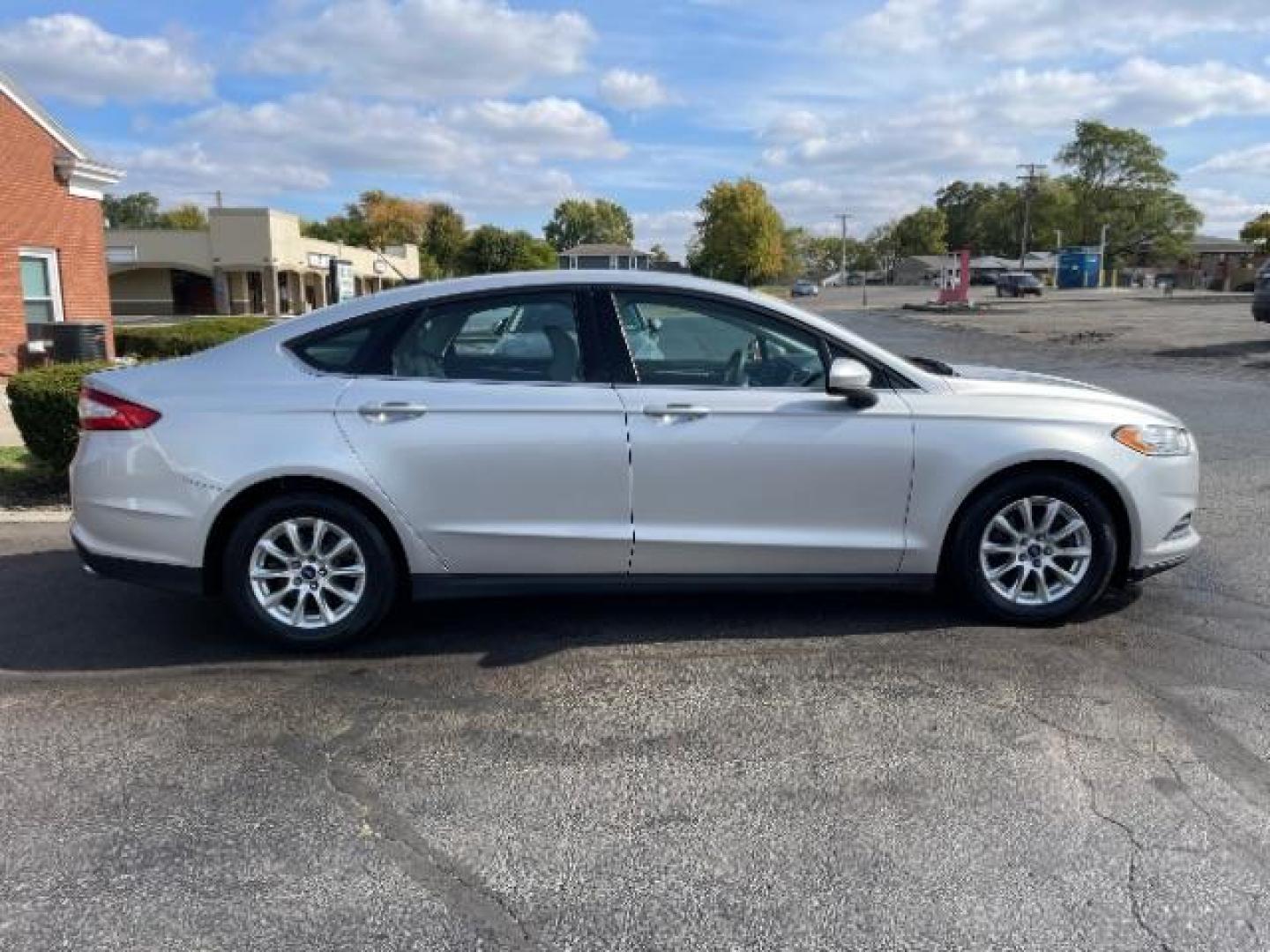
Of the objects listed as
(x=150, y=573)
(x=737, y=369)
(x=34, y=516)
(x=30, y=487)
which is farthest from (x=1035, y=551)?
(x=30, y=487)

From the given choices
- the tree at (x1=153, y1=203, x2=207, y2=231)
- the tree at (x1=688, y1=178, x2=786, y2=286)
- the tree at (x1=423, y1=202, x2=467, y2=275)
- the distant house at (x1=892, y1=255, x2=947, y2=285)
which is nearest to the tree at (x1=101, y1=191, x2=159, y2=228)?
the tree at (x1=153, y1=203, x2=207, y2=231)

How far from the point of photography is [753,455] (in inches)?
170

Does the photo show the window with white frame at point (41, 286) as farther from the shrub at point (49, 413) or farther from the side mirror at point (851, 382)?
the side mirror at point (851, 382)

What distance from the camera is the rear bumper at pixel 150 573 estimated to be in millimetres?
4316

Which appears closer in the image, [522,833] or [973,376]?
[522,833]

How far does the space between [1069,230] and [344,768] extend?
13128 cm

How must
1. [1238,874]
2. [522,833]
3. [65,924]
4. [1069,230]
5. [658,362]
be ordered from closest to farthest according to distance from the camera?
[65,924]
[1238,874]
[522,833]
[658,362]
[1069,230]

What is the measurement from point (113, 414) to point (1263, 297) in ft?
74.5

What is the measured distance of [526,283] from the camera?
4.52 m

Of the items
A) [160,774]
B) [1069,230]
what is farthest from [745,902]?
[1069,230]

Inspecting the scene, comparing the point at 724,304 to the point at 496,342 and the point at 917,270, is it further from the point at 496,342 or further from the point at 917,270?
the point at 917,270

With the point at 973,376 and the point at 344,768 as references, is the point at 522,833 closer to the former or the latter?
the point at 344,768

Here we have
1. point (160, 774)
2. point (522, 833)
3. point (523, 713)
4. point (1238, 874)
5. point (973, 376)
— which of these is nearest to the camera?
point (1238, 874)

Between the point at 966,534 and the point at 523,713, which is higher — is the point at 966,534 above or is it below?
above
